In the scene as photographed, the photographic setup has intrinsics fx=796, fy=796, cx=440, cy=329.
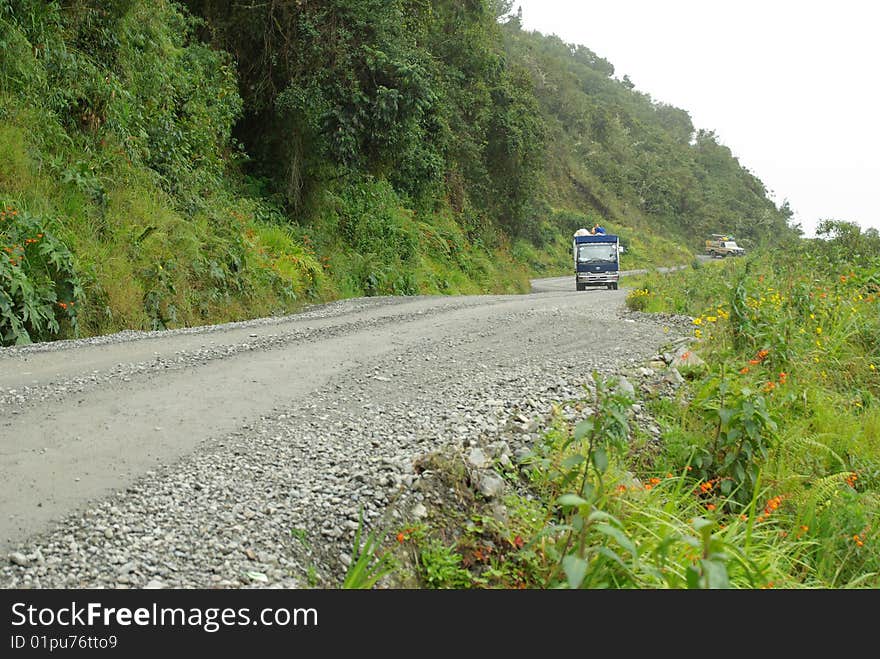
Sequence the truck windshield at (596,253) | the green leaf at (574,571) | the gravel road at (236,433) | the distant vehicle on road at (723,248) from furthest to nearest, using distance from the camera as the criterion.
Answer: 1. the distant vehicle on road at (723,248)
2. the truck windshield at (596,253)
3. the gravel road at (236,433)
4. the green leaf at (574,571)

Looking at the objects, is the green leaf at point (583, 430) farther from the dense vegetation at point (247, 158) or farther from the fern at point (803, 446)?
the dense vegetation at point (247, 158)

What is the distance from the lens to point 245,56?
63.1 ft

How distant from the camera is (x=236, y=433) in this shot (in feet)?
18.5

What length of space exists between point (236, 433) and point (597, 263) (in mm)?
25569

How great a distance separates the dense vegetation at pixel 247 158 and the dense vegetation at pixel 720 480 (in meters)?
5.83

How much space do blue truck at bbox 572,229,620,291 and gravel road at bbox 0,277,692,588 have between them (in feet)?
63.6

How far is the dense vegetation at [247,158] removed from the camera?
1103 centimetres

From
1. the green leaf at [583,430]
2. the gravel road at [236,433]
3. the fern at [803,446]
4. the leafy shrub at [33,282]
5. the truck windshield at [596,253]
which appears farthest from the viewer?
the truck windshield at [596,253]

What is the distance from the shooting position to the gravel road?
386 cm

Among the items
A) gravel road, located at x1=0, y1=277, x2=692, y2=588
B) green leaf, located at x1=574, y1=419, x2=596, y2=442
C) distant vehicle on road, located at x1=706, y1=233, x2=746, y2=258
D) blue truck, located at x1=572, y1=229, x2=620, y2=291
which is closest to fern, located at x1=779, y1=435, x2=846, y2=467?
gravel road, located at x1=0, y1=277, x2=692, y2=588

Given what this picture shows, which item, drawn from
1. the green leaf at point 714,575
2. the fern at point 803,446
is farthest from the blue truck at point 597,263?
the green leaf at point 714,575

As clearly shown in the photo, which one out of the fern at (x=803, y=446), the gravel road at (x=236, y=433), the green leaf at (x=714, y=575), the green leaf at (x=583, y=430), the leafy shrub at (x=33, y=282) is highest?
the leafy shrub at (x=33, y=282)

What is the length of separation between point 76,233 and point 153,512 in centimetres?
794

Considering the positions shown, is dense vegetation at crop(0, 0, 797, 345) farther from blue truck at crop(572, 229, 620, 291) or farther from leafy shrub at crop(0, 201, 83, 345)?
blue truck at crop(572, 229, 620, 291)
